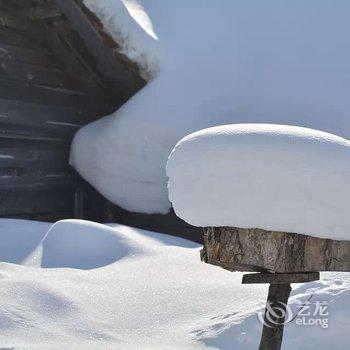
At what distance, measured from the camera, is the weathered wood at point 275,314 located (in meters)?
2.30

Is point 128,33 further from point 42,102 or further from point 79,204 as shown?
point 79,204

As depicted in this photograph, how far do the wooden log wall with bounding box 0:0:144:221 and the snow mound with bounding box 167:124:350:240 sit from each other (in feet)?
16.6

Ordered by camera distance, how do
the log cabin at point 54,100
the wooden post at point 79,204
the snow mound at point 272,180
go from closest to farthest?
the snow mound at point 272,180, the log cabin at point 54,100, the wooden post at point 79,204

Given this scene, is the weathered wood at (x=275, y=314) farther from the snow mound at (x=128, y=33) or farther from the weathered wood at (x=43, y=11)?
the weathered wood at (x=43, y=11)

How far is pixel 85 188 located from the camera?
25.6 ft

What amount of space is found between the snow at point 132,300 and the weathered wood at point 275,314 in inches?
44.1

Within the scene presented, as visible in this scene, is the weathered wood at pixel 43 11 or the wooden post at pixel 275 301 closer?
the wooden post at pixel 275 301

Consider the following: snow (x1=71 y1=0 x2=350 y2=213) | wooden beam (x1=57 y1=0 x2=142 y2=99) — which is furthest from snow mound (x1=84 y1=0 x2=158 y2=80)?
wooden beam (x1=57 y1=0 x2=142 y2=99)

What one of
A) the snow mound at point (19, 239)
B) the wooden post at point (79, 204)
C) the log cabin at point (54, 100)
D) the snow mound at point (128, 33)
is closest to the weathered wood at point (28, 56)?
the log cabin at point (54, 100)

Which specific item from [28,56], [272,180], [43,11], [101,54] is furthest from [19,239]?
→ [272,180]

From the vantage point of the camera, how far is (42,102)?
7492mm

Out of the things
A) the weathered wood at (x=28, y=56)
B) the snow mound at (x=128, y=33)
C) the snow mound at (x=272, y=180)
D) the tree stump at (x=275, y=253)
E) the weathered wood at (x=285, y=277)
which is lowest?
the weathered wood at (x=285, y=277)

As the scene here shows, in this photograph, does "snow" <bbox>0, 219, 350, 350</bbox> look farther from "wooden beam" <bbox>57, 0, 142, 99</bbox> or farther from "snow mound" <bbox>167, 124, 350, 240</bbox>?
"wooden beam" <bbox>57, 0, 142, 99</bbox>

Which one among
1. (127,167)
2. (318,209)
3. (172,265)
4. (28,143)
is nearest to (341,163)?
(318,209)
